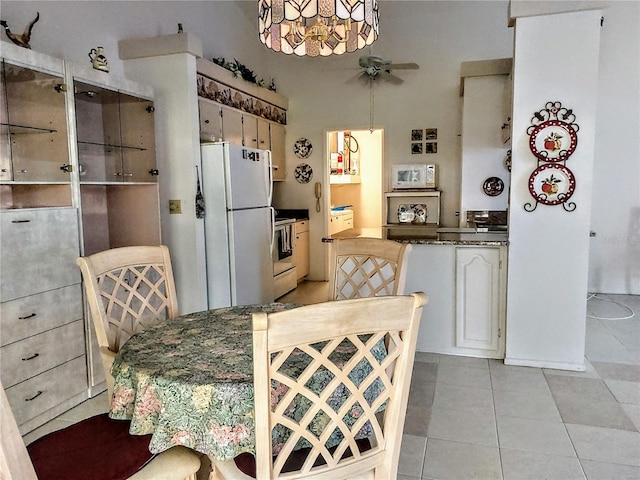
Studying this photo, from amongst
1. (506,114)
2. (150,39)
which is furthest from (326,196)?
(150,39)

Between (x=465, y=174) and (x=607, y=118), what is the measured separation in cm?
184

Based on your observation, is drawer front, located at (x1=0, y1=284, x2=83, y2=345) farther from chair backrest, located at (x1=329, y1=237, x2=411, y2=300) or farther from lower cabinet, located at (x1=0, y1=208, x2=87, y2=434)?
chair backrest, located at (x1=329, y1=237, x2=411, y2=300)

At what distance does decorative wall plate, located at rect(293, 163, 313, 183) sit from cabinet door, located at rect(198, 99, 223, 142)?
179 centimetres

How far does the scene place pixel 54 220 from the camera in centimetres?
247

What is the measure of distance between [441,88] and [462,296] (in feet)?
10.2

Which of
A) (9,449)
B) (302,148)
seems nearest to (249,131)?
(302,148)

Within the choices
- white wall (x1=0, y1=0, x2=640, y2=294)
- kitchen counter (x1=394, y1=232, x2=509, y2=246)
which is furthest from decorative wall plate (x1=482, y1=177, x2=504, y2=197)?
kitchen counter (x1=394, y1=232, x2=509, y2=246)

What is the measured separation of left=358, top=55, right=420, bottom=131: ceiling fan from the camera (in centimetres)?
487

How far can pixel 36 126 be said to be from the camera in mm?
2539

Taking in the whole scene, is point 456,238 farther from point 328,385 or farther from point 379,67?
point 379,67

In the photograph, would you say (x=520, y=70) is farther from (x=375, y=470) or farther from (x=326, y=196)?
(x=326, y=196)

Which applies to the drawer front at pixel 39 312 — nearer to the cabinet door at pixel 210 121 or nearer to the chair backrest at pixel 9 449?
the chair backrest at pixel 9 449

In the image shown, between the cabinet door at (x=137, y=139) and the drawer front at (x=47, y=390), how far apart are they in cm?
134

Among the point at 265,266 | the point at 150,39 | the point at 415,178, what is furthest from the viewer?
the point at 415,178
